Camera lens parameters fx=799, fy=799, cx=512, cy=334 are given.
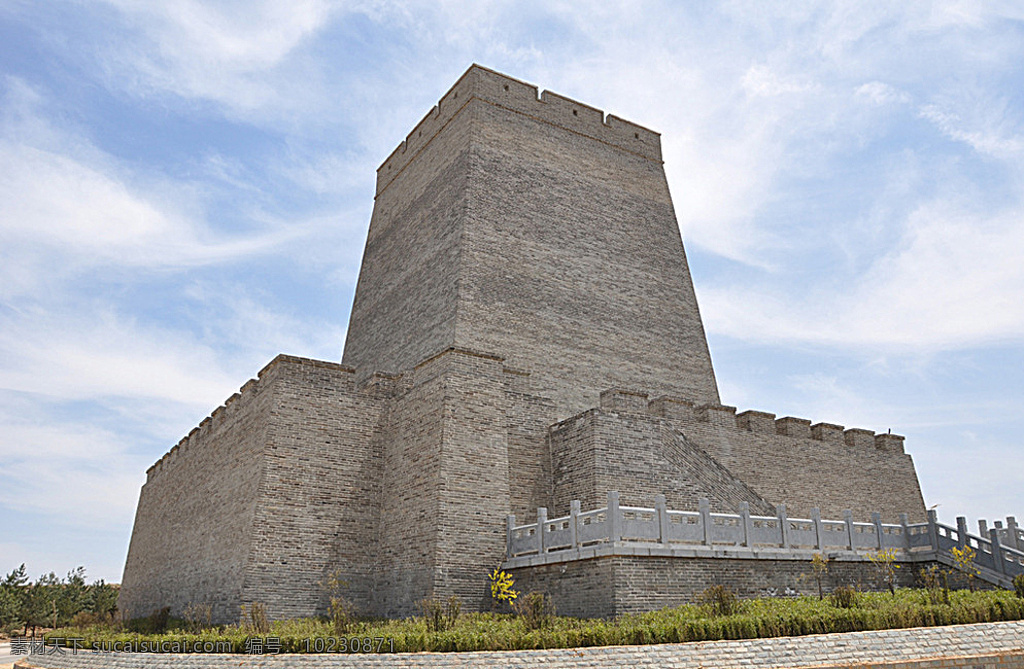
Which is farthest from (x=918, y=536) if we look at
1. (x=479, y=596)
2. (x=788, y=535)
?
(x=479, y=596)

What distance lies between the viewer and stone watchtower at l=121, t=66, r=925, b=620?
16016mm

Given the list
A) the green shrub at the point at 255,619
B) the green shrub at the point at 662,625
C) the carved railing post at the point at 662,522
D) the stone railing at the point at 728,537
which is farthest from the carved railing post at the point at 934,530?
the green shrub at the point at 255,619

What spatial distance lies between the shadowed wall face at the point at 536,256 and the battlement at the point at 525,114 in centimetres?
5

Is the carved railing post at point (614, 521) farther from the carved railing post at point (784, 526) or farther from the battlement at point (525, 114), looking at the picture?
the battlement at point (525, 114)

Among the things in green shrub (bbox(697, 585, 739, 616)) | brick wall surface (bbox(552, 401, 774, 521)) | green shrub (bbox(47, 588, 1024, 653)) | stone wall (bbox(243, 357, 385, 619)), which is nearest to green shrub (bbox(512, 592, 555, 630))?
green shrub (bbox(47, 588, 1024, 653))

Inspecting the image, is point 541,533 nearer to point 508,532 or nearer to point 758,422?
point 508,532

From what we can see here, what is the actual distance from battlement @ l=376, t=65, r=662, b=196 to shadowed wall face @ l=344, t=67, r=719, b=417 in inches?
2.1

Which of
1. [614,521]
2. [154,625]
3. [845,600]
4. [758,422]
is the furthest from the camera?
[758,422]

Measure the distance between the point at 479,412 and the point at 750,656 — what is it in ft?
25.8

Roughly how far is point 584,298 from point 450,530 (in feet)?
31.9

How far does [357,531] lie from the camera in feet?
54.8

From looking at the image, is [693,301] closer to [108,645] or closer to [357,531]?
[357,531]

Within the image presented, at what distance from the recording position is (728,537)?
1416cm

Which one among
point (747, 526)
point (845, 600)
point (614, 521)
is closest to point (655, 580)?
point (614, 521)
